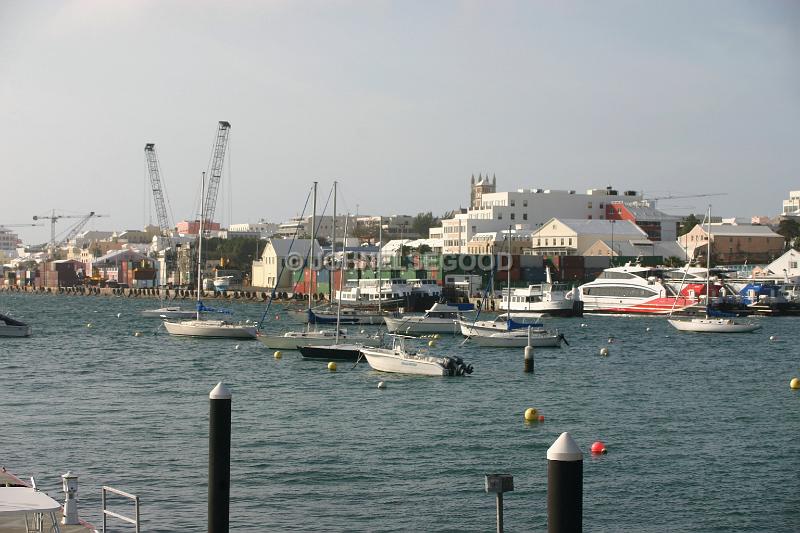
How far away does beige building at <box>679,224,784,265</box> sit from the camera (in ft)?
538

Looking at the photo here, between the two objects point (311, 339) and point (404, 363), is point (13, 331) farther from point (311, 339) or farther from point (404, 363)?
point (404, 363)

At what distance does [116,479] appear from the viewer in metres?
25.5

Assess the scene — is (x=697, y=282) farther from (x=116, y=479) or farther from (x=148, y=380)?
(x=116, y=479)

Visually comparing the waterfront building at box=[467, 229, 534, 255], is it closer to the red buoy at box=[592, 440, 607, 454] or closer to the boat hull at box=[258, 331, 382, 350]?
the boat hull at box=[258, 331, 382, 350]

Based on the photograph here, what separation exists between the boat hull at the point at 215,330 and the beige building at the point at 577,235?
92.9 meters

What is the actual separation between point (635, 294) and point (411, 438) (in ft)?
272

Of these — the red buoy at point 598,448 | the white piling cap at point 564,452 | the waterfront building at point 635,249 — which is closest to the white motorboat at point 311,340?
the red buoy at point 598,448

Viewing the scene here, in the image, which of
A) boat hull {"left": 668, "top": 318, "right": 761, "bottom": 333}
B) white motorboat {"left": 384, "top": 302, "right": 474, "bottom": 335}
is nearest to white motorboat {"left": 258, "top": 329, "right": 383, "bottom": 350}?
white motorboat {"left": 384, "top": 302, "right": 474, "bottom": 335}

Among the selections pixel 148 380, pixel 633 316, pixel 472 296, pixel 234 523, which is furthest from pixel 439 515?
pixel 472 296

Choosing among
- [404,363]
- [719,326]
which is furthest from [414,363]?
[719,326]

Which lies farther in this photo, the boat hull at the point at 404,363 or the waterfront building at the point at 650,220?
the waterfront building at the point at 650,220

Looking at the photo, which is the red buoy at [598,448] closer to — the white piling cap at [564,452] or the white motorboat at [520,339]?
the white piling cap at [564,452]

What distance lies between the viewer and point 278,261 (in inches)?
6767

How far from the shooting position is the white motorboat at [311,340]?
185ft
